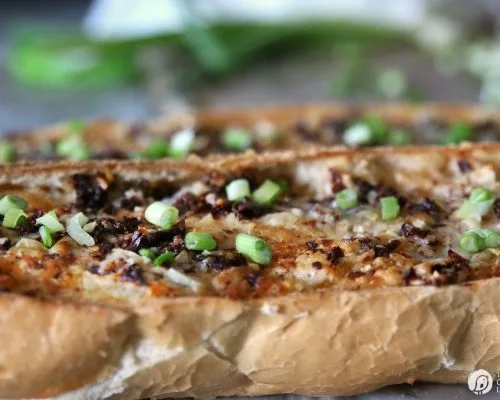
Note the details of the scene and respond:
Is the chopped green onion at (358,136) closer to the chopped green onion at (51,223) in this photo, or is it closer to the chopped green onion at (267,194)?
the chopped green onion at (267,194)

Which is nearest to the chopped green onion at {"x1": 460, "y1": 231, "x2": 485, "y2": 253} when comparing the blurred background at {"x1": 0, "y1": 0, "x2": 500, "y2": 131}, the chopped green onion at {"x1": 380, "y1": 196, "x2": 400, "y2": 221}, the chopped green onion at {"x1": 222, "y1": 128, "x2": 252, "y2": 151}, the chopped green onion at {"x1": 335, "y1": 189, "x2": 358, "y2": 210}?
the chopped green onion at {"x1": 380, "y1": 196, "x2": 400, "y2": 221}

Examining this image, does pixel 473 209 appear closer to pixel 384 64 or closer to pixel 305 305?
pixel 305 305

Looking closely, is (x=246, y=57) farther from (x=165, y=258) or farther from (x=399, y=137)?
(x=165, y=258)

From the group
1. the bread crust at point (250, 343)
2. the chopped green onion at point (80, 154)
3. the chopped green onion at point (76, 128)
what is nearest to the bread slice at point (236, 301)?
the bread crust at point (250, 343)

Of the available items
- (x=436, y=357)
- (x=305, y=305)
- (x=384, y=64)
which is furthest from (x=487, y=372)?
(x=384, y=64)

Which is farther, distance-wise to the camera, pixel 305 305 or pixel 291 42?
pixel 291 42

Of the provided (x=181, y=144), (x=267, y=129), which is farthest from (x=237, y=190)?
(x=267, y=129)

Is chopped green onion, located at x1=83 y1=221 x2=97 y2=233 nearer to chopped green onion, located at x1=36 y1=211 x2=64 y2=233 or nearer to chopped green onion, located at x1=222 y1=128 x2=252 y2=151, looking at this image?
chopped green onion, located at x1=36 y1=211 x2=64 y2=233
